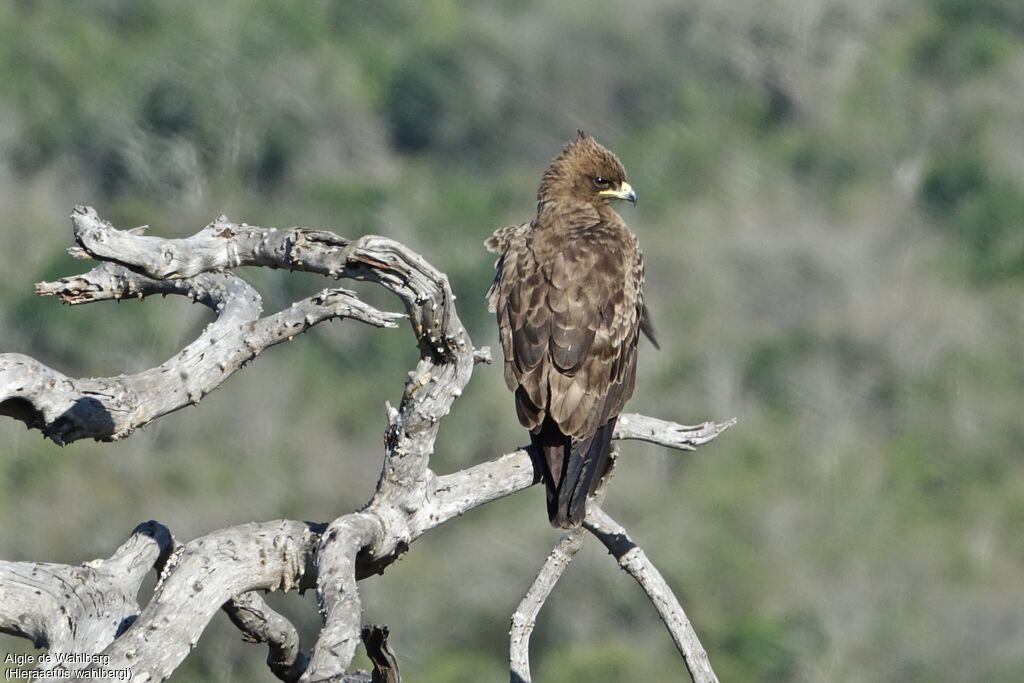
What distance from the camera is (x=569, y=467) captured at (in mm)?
6516

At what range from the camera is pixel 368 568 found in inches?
224

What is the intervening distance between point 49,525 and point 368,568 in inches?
652

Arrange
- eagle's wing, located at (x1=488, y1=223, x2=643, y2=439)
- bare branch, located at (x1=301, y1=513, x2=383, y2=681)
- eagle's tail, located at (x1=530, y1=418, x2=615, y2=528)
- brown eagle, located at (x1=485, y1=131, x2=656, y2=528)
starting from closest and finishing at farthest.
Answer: bare branch, located at (x1=301, y1=513, x2=383, y2=681) < eagle's tail, located at (x1=530, y1=418, x2=615, y2=528) < brown eagle, located at (x1=485, y1=131, x2=656, y2=528) < eagle's wing, located at (x1=488, y1=223, x2=643, y2=439)

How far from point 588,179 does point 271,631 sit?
2.75 metres

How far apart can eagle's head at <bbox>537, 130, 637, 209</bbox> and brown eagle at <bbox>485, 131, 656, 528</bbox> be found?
23cm

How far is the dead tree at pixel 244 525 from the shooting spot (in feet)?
16.5

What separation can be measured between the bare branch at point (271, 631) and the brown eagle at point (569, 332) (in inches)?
38.1

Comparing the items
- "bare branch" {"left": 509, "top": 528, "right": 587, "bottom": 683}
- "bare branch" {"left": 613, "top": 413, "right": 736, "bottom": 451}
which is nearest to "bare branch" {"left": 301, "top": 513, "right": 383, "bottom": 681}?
"bare branch" {"left": 509, "top": 528, "right": 587, "bottom": 683}

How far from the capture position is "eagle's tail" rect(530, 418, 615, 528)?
6379mm

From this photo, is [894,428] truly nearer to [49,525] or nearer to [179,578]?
[49,525]

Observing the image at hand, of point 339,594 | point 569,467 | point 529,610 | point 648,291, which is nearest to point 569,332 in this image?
point 569,467

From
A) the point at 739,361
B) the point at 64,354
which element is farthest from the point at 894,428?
the point at 64,354

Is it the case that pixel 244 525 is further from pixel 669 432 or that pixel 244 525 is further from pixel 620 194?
pixel 620 194

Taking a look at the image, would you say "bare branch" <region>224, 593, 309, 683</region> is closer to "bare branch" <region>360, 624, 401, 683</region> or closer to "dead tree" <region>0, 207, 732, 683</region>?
"dead tree" <region>0, 207, 732, 683</region>
